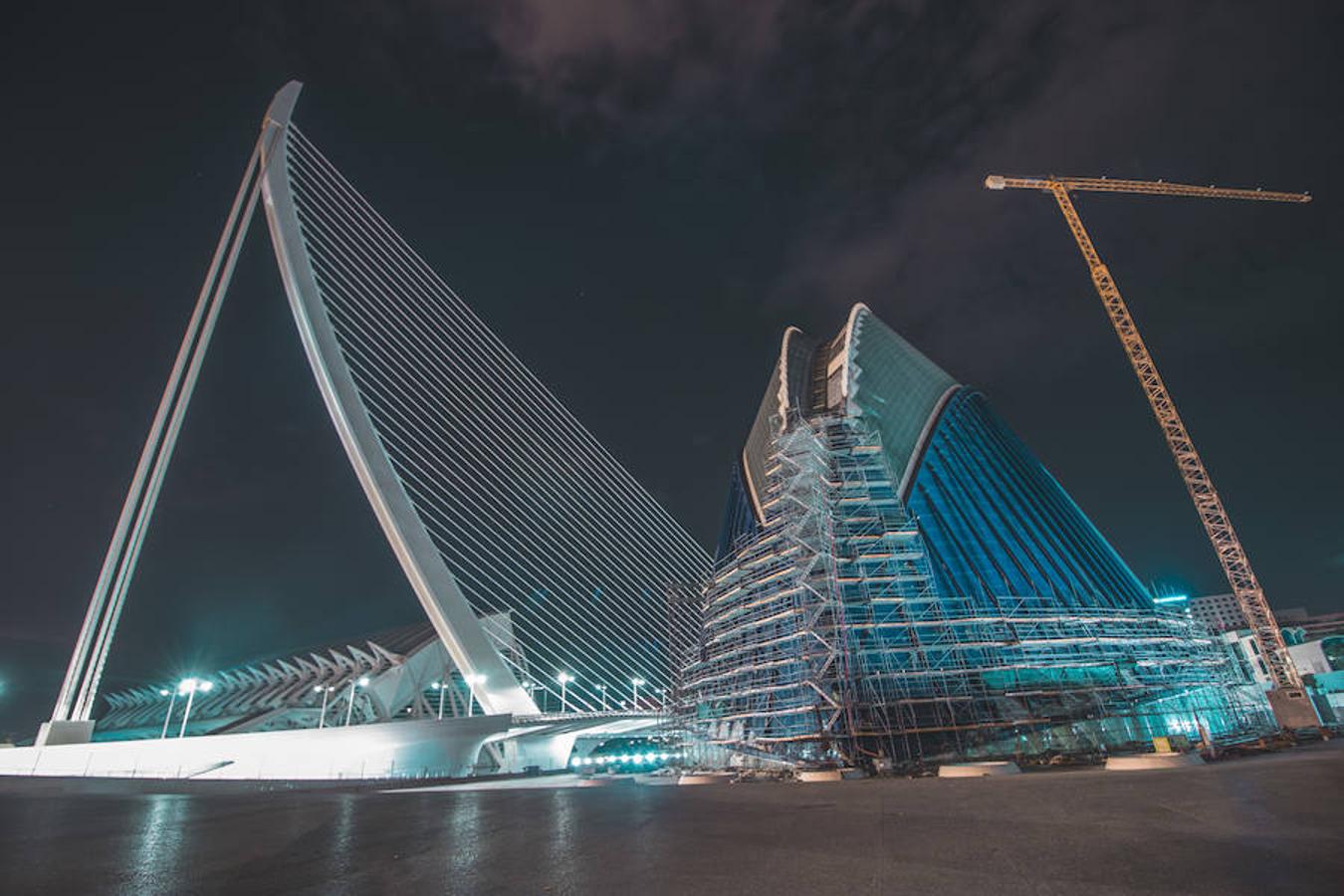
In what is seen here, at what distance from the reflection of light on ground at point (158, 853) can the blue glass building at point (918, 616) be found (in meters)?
19.5

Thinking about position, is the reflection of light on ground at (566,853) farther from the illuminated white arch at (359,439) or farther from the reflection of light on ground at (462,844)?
the illuminated white arch at (359,439)

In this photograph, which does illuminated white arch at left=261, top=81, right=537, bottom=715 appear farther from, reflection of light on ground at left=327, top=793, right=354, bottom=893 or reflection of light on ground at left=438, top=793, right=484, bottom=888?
reflection of light on ground at left=438, top=793, right=484, bottom=888

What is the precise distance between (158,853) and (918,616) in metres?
26.1

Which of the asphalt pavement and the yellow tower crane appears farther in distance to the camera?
the yellow tower crane

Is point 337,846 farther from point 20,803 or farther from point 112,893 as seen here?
point 20,803

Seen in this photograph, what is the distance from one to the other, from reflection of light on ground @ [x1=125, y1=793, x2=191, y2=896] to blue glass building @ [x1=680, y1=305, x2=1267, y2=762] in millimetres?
19538

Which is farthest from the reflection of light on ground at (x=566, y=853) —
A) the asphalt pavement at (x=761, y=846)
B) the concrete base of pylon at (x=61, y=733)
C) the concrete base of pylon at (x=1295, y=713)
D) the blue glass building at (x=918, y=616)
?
the concrete base of pylon at (x=1295, y=713)

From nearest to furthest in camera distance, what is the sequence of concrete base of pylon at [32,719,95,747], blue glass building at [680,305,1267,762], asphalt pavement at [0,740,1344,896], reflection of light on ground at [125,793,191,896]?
asphalt pavement at [0,740,1344,896], reflection of light on ground at [125,793,191,896], blue glass building at [680,305,1267,762], concrete base of pylon at [32,719,95,747]

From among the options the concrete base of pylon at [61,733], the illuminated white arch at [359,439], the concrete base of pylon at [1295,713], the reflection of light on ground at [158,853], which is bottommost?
the concrete base of pylon at [1295,713]

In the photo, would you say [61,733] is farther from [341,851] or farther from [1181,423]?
[1181,423]

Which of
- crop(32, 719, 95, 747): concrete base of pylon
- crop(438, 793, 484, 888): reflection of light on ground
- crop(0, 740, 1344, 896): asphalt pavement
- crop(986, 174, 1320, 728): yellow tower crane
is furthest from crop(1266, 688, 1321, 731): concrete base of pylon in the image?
crop(32, 719, 95, 747): concrete base of pylon

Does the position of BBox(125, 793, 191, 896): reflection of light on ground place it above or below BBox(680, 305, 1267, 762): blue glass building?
below

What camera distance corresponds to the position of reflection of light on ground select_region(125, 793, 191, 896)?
5.68 metres

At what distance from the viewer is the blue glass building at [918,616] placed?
24.4m
